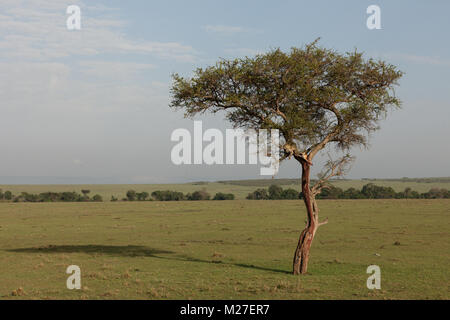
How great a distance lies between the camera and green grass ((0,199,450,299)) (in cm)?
1533

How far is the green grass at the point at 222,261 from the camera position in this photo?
1533 centimetres

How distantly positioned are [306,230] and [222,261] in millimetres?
5360

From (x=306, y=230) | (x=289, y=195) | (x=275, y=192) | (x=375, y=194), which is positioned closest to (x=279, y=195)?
(x=275, y=192)

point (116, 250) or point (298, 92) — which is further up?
point (298, 92)

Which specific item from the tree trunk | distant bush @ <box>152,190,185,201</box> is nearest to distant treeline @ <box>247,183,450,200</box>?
distant bush @ <box>152,190,185,201</box>

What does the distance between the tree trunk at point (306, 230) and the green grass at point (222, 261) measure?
60 cm

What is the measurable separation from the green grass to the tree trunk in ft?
1.95

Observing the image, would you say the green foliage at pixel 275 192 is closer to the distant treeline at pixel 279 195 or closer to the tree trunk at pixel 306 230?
the distant treeline at pixel 279 195

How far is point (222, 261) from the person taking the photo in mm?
22094

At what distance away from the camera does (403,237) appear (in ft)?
103

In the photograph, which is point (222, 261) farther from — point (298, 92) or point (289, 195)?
point (289, 195)

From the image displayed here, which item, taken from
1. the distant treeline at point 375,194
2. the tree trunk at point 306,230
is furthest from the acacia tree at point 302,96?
the distant treeline at point 375,194
